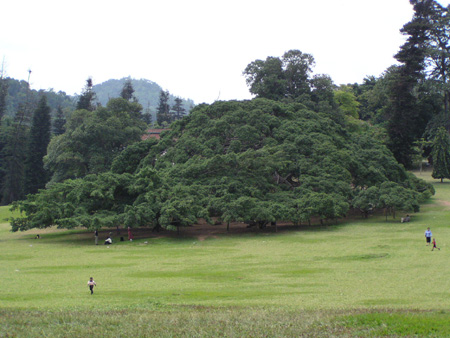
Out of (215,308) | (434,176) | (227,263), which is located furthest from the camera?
(434,176)

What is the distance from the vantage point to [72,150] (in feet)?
180

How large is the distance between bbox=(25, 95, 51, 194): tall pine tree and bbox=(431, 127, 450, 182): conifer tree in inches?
2032

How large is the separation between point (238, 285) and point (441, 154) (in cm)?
3953

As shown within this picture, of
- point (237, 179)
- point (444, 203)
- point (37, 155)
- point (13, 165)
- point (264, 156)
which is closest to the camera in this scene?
point (237, 179)

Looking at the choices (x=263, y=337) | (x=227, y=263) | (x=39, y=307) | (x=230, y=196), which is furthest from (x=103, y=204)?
(x=263, y=337)

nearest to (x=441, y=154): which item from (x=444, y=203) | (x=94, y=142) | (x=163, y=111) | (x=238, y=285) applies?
(x=444, y=203)

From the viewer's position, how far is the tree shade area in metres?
32.6

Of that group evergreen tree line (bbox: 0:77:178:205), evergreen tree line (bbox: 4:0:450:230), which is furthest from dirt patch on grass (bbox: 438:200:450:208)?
evergreen tree line (bbox: 0:77:178:205)

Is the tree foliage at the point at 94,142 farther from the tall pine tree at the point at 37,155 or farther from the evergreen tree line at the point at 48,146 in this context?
the tall pine tree at the point at 37,155

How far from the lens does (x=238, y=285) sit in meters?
18.0

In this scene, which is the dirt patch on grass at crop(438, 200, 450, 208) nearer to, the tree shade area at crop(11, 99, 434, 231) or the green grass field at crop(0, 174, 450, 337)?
the tree shade area at crop(11, 99, 434, 231)

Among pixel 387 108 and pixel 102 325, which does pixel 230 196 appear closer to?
pixel 102 325

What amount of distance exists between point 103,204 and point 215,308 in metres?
23.3

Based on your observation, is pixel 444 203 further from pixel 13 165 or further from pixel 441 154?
pixel 13 165
